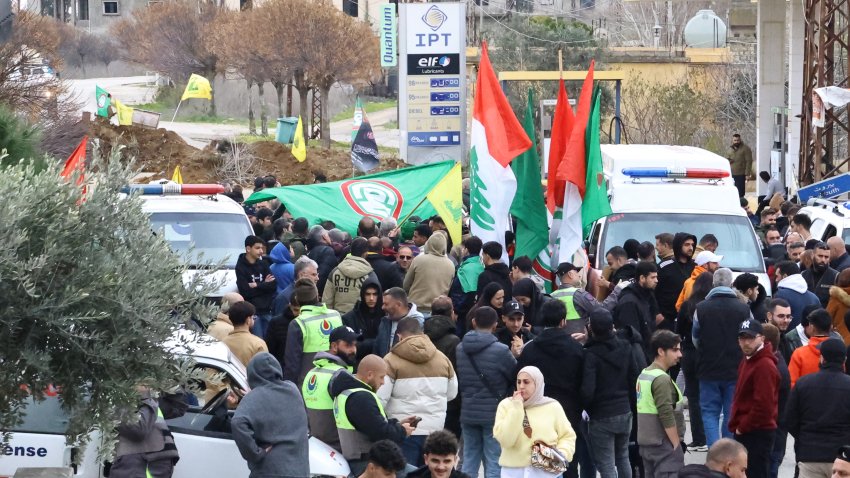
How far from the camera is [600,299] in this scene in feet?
44.1

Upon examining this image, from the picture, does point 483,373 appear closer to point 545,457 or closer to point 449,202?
point 545,457

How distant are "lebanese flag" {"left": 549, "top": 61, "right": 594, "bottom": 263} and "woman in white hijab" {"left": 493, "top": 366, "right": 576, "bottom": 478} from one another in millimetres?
5869

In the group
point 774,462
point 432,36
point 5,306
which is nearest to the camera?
point 5,306

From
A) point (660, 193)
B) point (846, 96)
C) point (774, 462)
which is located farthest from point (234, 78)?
point (774, 462)

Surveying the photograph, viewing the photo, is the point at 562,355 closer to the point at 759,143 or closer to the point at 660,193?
the point at 660,193

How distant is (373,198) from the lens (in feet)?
59.4

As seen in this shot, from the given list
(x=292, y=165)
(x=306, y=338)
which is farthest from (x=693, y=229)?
(x=292, y=165)

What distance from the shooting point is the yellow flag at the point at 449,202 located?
1612cm

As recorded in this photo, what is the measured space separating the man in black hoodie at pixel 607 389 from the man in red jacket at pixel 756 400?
Answer: 30.7 inches

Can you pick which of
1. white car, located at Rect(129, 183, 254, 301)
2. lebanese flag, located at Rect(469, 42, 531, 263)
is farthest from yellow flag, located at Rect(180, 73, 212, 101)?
lebanese flag, located at Rect(469, 42, 531, 263)

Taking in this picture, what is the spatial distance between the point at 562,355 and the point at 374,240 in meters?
4.24

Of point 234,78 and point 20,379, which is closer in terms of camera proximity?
point 20,379

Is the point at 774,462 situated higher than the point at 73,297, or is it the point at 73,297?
the point at 73,297

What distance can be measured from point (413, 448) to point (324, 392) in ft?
3.45
